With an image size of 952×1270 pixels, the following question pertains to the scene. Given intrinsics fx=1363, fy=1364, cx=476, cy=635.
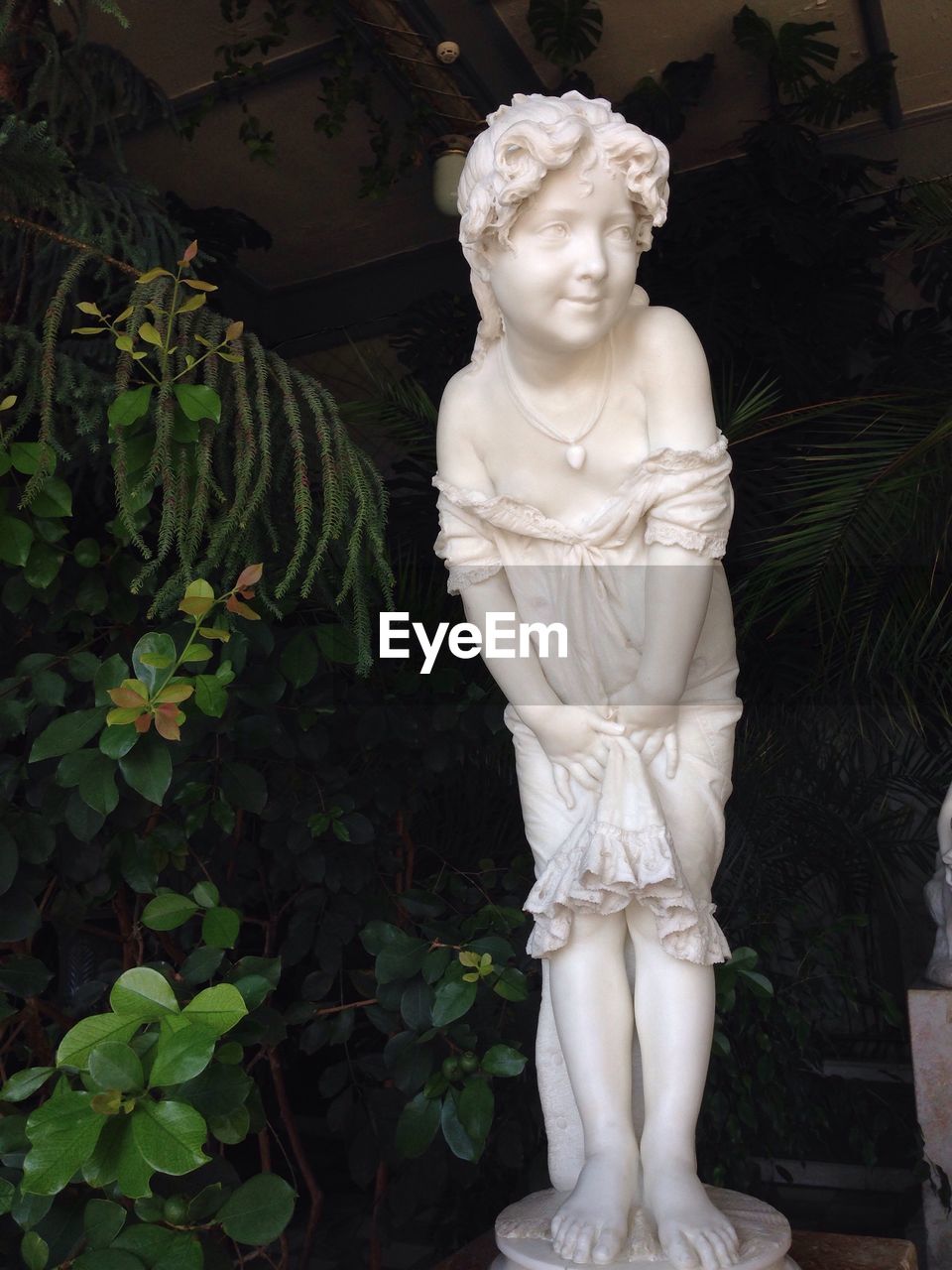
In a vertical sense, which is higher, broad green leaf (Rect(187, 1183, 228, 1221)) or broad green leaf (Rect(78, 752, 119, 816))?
broad green leaf (Rect(78, 752, 119, 816))

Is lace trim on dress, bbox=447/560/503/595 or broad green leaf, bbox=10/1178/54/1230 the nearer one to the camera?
→ broad green leaf, bbox=10/1178/54/1230

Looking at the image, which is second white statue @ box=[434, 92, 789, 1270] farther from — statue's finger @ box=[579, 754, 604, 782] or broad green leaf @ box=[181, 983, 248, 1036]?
broad green leaf @ box=[181, 983, 248, 1036]

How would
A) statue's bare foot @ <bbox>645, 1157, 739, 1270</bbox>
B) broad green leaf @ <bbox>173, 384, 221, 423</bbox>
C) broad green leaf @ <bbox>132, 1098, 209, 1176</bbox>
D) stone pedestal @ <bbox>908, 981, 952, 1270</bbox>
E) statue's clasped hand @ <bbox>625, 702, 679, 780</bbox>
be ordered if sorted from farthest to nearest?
stone pedestal @ <bbox>908, 981, 952, 1270</bbox>
broad green leaf @ <bbox>173, 384, 221, 423</bbox>
statue's clasped hand @ <bbox>625, 702, 679, 780</bbox>
statue's bare foot @ <bbox>645, 1157, 739, 1270</bbox>
broad green leaf @ <bbox>132, 1098, 209, 1176</bbox>

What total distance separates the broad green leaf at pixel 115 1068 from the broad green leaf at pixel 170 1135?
0.10ft

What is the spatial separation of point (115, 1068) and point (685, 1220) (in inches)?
26.1

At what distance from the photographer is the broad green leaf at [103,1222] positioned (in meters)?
1.35

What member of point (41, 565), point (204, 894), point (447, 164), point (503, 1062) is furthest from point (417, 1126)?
point (447, 164)

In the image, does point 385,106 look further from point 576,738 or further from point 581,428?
point 576,738

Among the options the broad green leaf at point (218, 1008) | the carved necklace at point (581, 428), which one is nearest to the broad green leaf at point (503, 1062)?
the broad green leaf at point (218, 1008)

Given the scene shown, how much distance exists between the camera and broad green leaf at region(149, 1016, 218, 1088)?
1.24m

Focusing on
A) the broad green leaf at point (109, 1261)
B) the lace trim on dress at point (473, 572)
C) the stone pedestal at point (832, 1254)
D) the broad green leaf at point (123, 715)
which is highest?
the lace trim on dress at point (473, 572)

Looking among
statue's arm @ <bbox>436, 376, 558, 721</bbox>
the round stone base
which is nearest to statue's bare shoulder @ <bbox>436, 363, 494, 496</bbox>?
statue's arm @ <bbox>436, 376, 558, 721</bbox>

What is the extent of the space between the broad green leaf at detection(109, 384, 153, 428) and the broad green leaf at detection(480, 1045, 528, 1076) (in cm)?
95

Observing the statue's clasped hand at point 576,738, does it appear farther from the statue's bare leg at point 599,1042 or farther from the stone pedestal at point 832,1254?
the stone pedestal at point 832,1254
